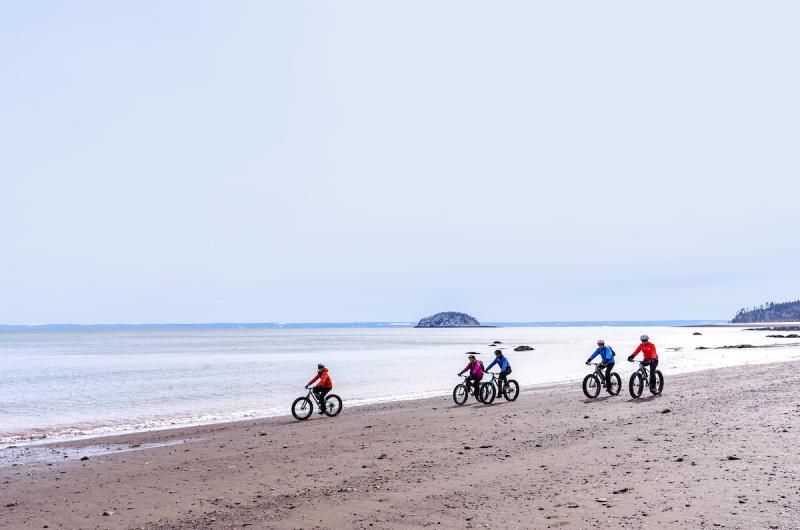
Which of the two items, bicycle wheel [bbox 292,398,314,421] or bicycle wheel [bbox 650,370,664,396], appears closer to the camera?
bicycle wheel [bbox 292,398,314,421]

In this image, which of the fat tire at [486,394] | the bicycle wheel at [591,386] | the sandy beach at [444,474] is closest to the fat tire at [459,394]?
the fat tire at [486,394]

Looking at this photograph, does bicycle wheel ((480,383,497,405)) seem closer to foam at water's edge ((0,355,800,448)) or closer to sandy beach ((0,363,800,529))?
sandy beach ((0,363,800,529))

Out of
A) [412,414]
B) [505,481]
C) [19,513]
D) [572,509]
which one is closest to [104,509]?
[19,513]

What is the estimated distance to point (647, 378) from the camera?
26656mm

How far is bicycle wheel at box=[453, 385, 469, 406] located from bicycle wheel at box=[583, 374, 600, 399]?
516cm

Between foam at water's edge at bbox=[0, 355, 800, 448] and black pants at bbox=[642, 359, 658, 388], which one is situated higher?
black pants at bbox=[642, 359, 658, 388]

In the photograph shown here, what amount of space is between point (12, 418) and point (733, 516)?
104 ft

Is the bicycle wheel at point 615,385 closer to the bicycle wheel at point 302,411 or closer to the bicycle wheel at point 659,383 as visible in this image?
the bicycle wheel at point 659,383

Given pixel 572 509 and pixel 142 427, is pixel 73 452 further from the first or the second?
pixel 572 509

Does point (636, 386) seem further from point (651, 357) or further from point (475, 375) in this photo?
point (475, 375)

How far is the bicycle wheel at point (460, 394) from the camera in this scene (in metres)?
27.4

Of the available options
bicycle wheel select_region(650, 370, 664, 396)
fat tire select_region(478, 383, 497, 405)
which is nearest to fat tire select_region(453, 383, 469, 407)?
fat tire select_region(478, 383, 497, 405)

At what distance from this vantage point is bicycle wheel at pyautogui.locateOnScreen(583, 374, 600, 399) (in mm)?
27078

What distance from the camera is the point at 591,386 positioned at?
27453 mm
